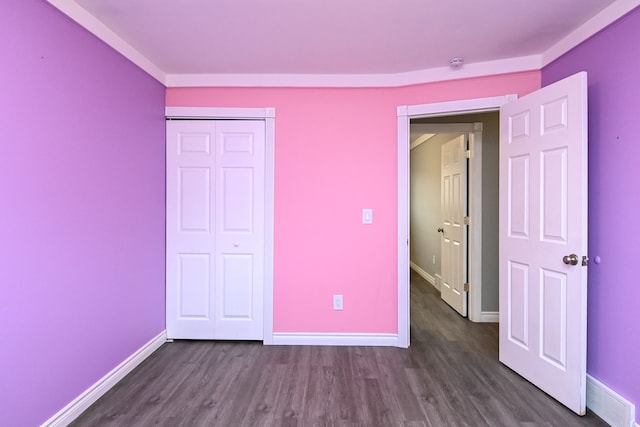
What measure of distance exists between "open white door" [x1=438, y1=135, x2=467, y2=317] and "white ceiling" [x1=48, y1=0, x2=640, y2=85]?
4.40 ft

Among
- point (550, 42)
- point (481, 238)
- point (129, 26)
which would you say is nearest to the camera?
point (129, 26)

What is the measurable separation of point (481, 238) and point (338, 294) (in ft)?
5.65

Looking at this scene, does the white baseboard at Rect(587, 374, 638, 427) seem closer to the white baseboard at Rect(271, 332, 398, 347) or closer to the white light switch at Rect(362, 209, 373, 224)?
the white baseboard at Rect(271, 332, 398, 347)

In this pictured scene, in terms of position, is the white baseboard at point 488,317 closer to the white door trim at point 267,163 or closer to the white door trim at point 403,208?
the white door trim at point 403,208

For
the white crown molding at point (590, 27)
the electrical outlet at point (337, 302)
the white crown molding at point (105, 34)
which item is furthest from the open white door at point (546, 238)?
the white crown molding at point (105, 34)

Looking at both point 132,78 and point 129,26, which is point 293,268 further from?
point 129,26

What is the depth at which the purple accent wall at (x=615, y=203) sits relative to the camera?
172 centimetres

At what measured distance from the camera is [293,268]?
281cm

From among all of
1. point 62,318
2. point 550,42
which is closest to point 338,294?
point 62,318

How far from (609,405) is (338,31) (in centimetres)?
273

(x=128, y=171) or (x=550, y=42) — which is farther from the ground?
(x=550, y=42)

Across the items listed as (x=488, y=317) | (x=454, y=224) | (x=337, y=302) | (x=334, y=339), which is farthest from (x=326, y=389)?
(x=454, y=224)

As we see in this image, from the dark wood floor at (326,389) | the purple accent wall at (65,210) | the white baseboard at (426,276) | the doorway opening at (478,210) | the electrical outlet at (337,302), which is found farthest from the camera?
the white baseboard at (426,276)

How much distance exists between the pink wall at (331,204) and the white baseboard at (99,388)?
3.42 feet
